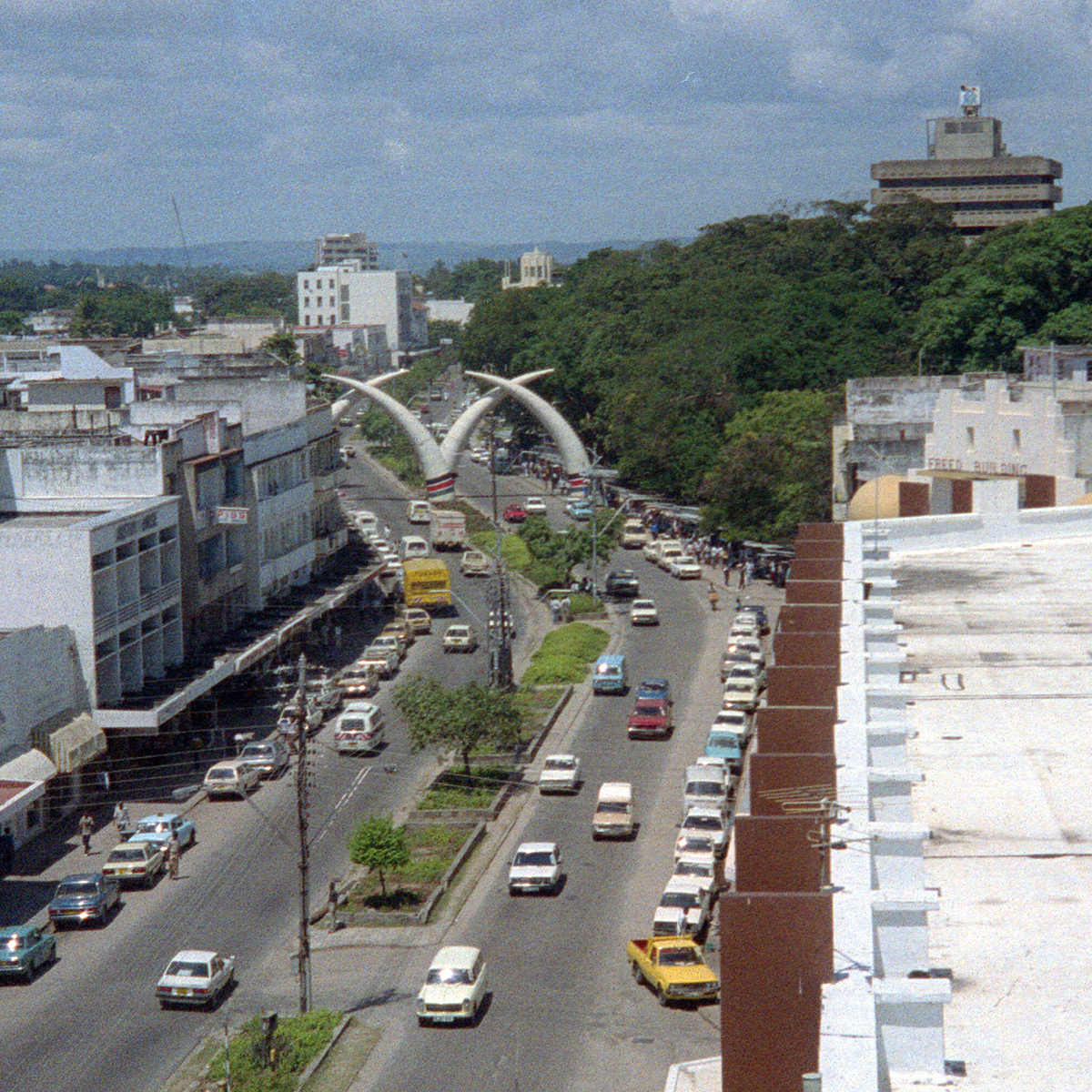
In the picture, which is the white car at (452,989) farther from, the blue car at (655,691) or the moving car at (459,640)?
the moving car at (459,640)

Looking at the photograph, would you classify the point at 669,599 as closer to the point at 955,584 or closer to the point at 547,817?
the point at 547,817

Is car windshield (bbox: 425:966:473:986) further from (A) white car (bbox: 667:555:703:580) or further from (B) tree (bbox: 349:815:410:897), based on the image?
(A) white car (bbox: 667:555:703:580)

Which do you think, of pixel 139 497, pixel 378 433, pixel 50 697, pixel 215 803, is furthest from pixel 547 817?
pixel 378 433

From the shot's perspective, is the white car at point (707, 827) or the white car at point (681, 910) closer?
the white car at point (681, 910)

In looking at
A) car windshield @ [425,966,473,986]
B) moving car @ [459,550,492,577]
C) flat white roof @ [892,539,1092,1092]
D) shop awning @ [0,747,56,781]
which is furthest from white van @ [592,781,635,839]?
moving car @ [459,550,492,577]

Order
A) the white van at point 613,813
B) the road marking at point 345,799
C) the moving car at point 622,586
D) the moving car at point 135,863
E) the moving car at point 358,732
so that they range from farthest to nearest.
Answer: the moving car at point 622,586 → the moving car at point 358,732 → the road marking at point 345,799 → the white van at point 613,813 → the moving car at point 135,863

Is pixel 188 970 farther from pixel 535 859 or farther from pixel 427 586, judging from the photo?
pixel 427 586

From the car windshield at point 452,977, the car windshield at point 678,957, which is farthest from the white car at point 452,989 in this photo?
the car windshield at point 678,957
